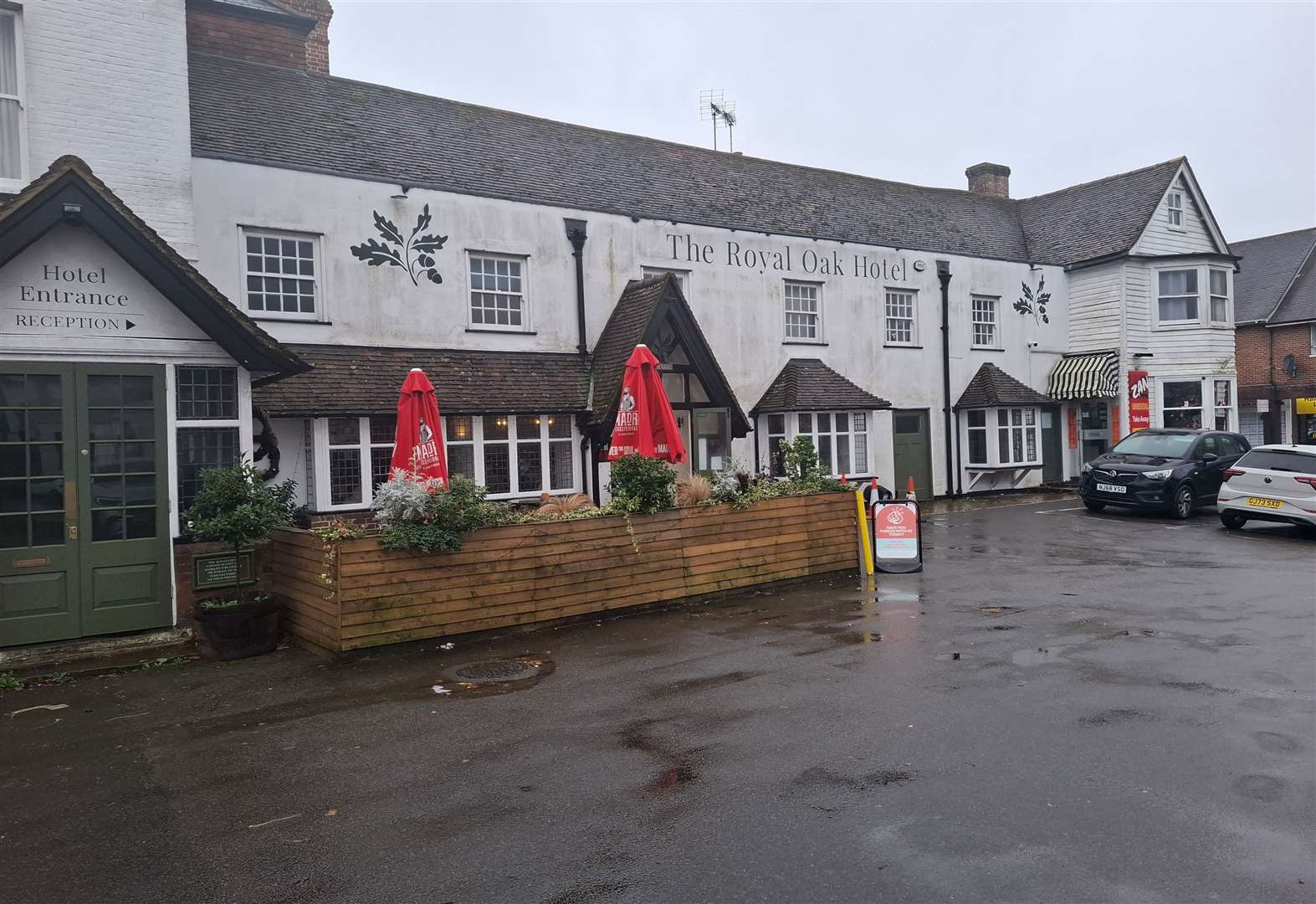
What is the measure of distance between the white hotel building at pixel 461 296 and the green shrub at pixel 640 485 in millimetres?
3985

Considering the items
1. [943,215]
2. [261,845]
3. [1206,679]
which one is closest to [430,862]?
[261,845]

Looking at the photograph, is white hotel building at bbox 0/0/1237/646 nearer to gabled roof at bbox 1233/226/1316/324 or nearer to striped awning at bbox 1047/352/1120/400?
striped awning at bbox 1047/352/1120/400

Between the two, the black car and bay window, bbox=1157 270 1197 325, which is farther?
bay window, bbox=1157 270 1197 325

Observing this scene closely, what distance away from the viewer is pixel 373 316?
635 inches

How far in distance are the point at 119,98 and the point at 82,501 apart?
4.92 m

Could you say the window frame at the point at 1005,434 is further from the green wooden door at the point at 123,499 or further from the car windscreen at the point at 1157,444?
the green wooden door at the point at 123,499

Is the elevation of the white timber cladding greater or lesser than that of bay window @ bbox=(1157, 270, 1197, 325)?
greater

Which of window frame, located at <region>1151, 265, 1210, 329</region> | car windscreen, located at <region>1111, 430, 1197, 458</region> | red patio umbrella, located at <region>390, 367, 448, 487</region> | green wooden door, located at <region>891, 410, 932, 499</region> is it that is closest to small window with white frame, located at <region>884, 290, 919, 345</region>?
green wooden door, located at <region>891, 410, 932, 499</region>

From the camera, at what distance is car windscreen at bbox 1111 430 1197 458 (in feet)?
65.8

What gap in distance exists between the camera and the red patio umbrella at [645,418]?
39.4 feet

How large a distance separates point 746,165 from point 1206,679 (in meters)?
18.5

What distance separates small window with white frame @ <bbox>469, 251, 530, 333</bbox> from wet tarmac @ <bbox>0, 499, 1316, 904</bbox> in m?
8.71

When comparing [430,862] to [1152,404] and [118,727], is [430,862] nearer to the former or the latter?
[118,727]

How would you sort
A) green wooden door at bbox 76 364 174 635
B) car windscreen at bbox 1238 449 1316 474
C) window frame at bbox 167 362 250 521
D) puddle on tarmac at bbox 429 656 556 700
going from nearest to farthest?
puddle on tarmac at bbox 429 656 556 700, green wooden door at bbox 76 364 174 635, window frame at bbox 167 362 250 521, car windscreen at bbox 1238 449 1316 474
